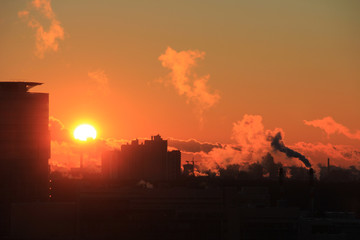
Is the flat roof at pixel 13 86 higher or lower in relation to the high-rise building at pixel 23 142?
higher

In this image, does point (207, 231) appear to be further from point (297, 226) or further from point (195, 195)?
point (297, 226)

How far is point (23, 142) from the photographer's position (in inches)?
4213

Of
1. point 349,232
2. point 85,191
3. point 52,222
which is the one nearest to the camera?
point 52,222

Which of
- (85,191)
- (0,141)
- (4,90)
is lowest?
(85,191)

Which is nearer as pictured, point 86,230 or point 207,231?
point 86,230

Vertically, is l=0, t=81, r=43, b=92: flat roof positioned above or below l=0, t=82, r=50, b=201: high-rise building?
above

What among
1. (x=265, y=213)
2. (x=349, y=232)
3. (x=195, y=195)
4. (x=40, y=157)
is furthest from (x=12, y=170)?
(x=349, y=232)

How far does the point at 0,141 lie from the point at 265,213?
4001 centimetres

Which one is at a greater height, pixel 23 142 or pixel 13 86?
pixel 13 86

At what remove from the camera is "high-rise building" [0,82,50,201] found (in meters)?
107

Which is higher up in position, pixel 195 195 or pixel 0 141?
pixel 0 141

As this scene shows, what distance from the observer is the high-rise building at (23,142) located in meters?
107

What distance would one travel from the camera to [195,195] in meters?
98.6

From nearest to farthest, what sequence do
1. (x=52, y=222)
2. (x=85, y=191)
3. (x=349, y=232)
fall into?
(x=52, y=222) → (x=85, y=191) → (x=349, y=232)
